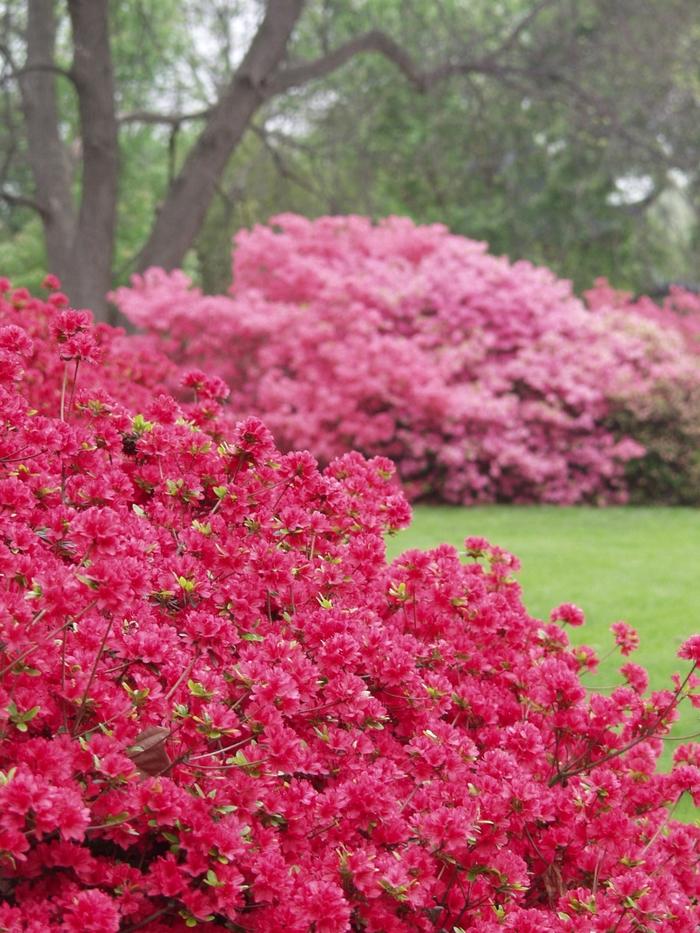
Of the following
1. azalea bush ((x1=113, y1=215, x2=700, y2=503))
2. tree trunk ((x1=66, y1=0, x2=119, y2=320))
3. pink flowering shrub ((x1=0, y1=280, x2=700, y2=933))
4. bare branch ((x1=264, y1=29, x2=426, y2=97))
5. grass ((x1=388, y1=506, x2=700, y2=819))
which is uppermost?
bare branch ((x1=264, y1=29, x2=426, y2=97))

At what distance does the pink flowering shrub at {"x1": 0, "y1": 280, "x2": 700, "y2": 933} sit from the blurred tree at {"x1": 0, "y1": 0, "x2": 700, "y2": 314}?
28.4ft

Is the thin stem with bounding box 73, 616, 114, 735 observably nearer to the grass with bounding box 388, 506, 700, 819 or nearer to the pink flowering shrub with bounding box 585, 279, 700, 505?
the grass with bounding box 388, 506, 700, 819

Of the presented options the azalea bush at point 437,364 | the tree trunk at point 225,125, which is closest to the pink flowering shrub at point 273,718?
the azalea bush at point 437,364

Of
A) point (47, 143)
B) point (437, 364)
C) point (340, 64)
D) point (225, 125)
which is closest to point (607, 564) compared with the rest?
point (437, 364)

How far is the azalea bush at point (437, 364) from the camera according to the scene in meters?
11.4

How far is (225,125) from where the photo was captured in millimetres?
11258

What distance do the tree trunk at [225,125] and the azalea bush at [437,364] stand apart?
63 cm

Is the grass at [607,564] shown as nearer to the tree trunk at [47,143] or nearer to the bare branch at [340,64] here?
the bare branch at [340,64]

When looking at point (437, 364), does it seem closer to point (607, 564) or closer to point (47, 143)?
point (607, 564)

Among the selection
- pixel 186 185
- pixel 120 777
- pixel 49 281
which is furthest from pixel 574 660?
pixel 186 185

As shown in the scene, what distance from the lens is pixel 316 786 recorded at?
2184mm

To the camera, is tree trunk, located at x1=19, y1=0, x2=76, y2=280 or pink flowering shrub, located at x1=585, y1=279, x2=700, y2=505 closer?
pink flowering shrub, located at x1=585, y1=279, x2=700, y2=505

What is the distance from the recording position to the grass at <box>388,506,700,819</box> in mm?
5773

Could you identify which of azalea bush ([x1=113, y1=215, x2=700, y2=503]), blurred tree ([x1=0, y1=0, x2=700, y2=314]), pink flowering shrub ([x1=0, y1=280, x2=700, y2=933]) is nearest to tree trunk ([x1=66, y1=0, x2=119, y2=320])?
blurred tree ([x1=0, y1=0, x2=700, y2=314])
